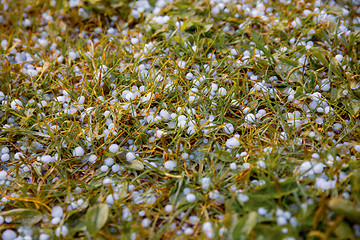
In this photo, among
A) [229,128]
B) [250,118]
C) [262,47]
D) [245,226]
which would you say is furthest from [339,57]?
[245,226]

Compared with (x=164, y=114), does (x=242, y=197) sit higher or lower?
lower

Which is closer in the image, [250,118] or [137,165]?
[137,165]

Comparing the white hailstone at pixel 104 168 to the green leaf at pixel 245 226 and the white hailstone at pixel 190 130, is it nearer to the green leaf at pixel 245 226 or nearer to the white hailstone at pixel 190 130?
the white hailstone at pixel 190 130

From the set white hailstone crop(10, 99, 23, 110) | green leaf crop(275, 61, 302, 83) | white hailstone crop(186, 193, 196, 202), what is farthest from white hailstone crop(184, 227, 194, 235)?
white hailstone crop(10, 99, 23, 110)

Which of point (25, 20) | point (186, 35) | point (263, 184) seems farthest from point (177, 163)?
point (25, 20)

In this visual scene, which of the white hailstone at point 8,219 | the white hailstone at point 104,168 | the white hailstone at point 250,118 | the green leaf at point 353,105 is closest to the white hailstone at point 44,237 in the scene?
the white hailstone at point 8,219

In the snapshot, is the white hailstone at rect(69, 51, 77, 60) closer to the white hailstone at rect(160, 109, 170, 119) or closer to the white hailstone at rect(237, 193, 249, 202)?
the white hailstone at rect(160, 109, 170, 119)

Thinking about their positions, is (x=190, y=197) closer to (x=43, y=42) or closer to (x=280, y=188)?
(x=280, y=188)
